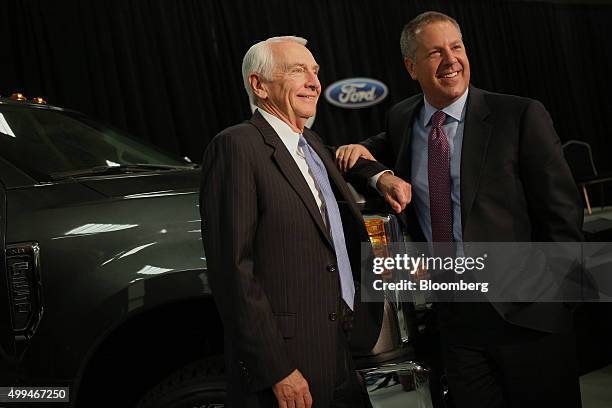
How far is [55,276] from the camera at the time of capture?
2.13 metres

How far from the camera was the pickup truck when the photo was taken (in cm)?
211

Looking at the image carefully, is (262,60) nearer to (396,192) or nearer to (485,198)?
(396,192)

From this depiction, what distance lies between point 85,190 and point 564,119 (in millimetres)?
10266

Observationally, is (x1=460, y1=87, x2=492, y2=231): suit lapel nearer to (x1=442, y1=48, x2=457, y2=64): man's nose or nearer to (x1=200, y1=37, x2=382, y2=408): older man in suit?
(x1=442, y1=48, x2=457, y2=64): man's nose

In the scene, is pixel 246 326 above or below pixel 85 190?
below

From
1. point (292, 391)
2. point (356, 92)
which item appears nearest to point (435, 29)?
point (292, 391)

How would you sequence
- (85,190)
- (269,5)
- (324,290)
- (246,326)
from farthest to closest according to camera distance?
(269,5)
(85,190)
(324,290)
(246,326)

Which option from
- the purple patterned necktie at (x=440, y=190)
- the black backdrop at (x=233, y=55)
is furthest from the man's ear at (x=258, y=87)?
the black backdrop at (x=233, y=55)

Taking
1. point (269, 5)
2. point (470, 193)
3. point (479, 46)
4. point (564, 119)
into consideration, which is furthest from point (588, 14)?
point (470, 193)

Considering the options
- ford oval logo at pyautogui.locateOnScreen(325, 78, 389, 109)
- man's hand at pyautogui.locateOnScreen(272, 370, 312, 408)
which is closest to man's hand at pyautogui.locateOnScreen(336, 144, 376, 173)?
man's hand at pyautogui.locateOnScreen(272, 370, 312, 408)

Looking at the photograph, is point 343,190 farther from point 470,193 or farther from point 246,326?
point 246,326

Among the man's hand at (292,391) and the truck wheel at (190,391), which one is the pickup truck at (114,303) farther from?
the man's hand at (292,391)

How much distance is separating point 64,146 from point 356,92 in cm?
670

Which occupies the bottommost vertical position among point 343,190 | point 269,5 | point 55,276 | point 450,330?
point 450,330
